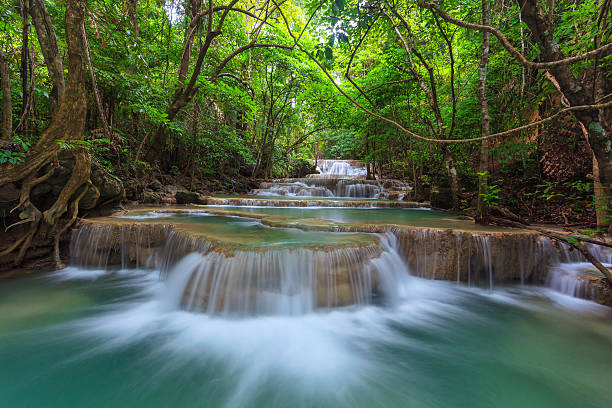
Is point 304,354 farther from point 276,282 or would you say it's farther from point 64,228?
point 64,228

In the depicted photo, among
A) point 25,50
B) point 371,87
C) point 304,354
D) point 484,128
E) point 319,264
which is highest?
point 371,87

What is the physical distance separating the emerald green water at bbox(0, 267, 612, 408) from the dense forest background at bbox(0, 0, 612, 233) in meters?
1.84

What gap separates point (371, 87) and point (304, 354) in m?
8.91

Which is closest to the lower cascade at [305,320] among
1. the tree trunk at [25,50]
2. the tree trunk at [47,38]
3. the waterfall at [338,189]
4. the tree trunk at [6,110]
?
the tree trunk at [6,110]

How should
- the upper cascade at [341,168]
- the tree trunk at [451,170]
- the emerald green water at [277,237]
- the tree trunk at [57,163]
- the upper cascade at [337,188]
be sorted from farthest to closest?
the upper cascade at [341,168], the upper cascade at [337,188], the tree trunk at [451,170], the tree trunk at [57,163], the emerald green water at [277,237]

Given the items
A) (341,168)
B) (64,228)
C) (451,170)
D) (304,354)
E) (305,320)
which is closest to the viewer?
(304,354)

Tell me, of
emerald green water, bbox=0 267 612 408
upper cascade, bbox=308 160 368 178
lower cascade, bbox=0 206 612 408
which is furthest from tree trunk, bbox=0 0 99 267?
upper cascade, bbox=308 160 368 178

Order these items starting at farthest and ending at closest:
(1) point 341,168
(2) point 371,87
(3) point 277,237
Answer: (1) point 341,168, (2) point 371,87, (3) point 277,237

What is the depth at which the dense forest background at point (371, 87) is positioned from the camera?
345 cm

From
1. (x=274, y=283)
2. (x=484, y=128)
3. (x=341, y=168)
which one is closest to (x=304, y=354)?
(x=274, y=283)

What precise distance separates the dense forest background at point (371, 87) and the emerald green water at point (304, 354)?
6.03 ft

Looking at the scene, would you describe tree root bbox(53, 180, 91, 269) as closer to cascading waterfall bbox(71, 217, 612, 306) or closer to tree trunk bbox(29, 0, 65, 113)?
cascading waterfall bbox(71, 217, 612, 306)

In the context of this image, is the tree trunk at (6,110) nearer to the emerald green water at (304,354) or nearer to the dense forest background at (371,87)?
the dense forest background at (371,87)

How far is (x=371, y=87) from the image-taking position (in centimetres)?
876
